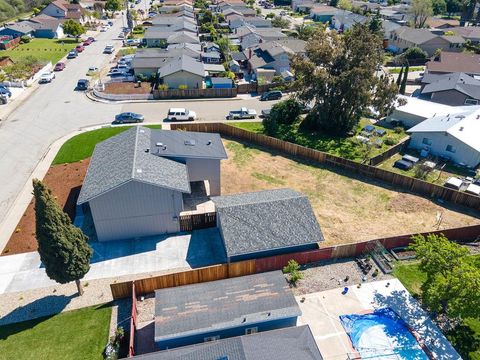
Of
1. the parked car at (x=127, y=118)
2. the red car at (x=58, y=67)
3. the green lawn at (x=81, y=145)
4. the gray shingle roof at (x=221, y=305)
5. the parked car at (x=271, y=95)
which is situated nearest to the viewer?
the gray shingle roof at (x=221, y=305)

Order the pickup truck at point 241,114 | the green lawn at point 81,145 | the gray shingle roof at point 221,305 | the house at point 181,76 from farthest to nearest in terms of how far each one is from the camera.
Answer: the house at point 181,76 < the pickup truck at point 241,114 < the green lawn at point 81,145 < the gray shingle roof at point 221,305

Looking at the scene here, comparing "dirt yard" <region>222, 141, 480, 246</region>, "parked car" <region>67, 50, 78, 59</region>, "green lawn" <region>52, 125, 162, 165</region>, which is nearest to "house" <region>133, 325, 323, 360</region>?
"dirt yard" <region>222, 141, 480, 246</region>

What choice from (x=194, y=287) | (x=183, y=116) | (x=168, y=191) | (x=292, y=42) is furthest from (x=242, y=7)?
(x=194, y=287)

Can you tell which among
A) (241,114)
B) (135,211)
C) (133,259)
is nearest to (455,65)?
(241,114)

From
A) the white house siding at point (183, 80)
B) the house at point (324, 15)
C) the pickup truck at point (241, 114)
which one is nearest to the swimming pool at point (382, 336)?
the pickup truck at point (241, 114)

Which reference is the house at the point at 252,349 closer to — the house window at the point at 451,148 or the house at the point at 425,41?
the house window at the point at 451,148

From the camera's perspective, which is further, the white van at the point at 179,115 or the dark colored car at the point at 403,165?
the white van at the point at 179,115
